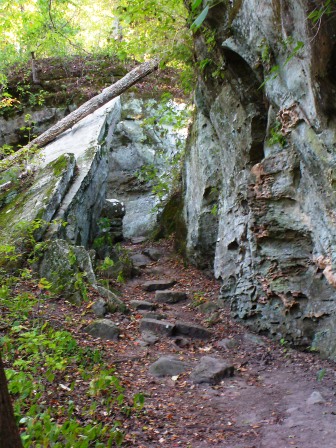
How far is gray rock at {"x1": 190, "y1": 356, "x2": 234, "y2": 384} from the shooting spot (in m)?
5.67

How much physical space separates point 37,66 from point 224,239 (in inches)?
516

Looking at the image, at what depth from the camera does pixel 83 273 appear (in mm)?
7996

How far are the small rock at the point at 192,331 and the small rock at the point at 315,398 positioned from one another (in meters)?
2.54

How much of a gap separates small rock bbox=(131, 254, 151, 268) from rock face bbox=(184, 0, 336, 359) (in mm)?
2865

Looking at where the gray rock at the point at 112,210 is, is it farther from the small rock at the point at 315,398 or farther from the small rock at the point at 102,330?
the small rock at the point at 315,398

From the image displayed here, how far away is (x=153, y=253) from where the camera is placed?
41.3 ft

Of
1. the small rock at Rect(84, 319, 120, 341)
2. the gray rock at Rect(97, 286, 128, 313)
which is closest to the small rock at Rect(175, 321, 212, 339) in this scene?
the gray rock at Rect(97, 286, 128, 313)

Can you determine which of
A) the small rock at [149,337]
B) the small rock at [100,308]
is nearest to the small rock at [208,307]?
the small rock at [149,337]

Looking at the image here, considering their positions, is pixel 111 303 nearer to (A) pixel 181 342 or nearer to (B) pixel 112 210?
(A) pixel 181 342

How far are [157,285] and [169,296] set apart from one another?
2.80 feet

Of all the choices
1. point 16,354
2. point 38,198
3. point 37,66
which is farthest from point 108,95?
point 16,354

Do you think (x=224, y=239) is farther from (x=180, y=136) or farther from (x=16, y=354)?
(x=180, y=136)

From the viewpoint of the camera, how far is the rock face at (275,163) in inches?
209

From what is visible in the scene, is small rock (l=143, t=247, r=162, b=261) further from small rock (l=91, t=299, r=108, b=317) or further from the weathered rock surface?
small rock (l=91, t=299, r=108, b=317)
